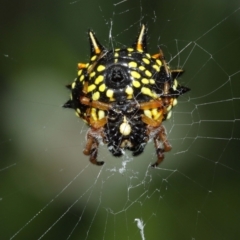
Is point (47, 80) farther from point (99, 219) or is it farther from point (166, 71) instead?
point (166, 71)

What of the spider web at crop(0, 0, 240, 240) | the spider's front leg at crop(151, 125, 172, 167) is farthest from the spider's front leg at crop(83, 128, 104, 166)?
the spider web at crop(0, 0, 240, 240)

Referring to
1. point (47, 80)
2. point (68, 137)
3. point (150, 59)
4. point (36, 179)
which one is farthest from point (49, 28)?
point (150, 59)

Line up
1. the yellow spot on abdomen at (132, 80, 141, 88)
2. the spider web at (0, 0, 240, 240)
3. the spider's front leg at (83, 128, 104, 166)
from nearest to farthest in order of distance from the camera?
the yellow spot on abdomen at (132, 80, 141, 88), the spider's front leg at (83, 128, 104, 166), the spider web at (0, 0, 240, 240)

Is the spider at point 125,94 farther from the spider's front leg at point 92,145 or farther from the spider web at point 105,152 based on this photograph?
the spider web at point 105,152

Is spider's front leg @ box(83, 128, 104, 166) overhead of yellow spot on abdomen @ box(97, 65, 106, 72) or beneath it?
beneath

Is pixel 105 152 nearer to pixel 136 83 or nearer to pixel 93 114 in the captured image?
pixel 93 114

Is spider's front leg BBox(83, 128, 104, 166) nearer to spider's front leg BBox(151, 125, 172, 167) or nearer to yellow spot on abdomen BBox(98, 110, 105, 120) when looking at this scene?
yellow spot on abdomen BBox(98, 110, 105, 120)
